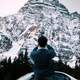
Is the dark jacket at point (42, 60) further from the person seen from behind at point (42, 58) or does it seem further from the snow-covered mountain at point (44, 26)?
the snow-covered mountain at point (44, 26)

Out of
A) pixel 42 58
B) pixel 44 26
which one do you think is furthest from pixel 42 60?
pixel 44 26

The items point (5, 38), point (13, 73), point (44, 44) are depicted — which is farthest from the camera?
point (5, 38)

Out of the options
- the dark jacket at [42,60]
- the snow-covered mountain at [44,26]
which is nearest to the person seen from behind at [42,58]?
the dark jacket at [42,60]

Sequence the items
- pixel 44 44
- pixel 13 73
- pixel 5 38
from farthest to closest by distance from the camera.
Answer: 1. pixel 5 38
2. pixel 13 73
3. pixel 44 44

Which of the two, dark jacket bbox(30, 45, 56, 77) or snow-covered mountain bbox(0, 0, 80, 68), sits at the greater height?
snow-covered mountain bbox(0, 0, 80, 68)

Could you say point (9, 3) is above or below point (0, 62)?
above

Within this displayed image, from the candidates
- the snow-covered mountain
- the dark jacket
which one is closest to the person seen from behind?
the dark jacket

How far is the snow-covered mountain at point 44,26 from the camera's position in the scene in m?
4.75

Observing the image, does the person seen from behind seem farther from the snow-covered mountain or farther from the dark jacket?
the snow-covered mountain

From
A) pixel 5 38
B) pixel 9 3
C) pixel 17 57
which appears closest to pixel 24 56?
pixel 17 57

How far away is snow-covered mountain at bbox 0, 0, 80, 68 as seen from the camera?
4746 mm

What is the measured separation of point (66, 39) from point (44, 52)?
1207mm

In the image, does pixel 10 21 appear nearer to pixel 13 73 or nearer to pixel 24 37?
pixel 24 37

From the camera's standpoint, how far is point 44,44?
3619 mm
